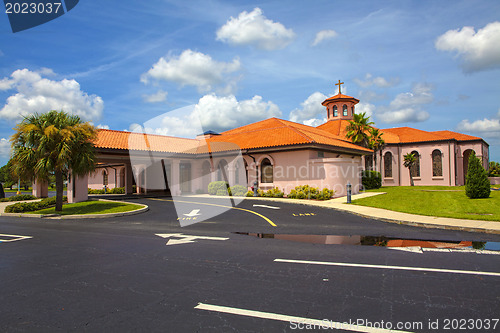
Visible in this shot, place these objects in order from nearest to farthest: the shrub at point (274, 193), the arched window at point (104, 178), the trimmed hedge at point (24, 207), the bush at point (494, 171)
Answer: the trimmed hedge at point (24, 207)
the shrub at point (274, 193)
the arched window at point (104, 178)
the bush at point (494, 171)

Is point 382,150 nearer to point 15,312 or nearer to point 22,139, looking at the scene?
point 22,139

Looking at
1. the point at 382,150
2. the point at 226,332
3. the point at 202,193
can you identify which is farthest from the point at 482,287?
the point at 382,150

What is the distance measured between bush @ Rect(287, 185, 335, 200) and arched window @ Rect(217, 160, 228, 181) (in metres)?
7.35

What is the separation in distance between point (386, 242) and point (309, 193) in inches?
545

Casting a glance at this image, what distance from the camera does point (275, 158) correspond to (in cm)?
2539

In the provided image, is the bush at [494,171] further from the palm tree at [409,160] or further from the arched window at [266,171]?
the arched window at [266,171]

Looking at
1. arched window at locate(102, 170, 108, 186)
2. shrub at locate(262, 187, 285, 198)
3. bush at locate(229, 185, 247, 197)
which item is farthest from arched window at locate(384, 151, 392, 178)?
arched window at locate(102, 170, 108, 186)

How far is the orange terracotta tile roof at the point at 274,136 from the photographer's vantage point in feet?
80.7

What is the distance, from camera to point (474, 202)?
17172 millimetres

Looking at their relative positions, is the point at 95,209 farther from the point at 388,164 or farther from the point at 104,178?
the point at 388,164

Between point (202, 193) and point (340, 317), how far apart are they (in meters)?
27.3

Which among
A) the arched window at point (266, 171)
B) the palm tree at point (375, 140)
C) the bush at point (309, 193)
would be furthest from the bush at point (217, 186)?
the palm tree at point (375, 140)

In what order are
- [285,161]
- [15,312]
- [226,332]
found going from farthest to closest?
[285,161], [15,312], [226,332]

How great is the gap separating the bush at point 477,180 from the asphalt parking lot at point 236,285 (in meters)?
10.7
